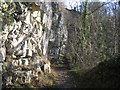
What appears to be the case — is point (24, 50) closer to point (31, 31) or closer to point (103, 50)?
point (31, 31)

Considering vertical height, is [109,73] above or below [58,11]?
below

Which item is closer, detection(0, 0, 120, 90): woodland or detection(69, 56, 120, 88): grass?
detection(69, 56, 120, 88): grass

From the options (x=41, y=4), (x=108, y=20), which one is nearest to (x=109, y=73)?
(x=41, y=4)

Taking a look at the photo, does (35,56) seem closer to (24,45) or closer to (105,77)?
(24,45)

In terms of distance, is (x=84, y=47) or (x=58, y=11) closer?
(x=84, y=47)

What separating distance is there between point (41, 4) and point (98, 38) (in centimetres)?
585

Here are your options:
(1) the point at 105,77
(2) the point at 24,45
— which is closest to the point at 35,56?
(2) the point at 24,45

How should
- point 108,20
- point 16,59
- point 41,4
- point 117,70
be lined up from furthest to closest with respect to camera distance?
point 108,20 → point 41,4 → point 16,59 → point 117,70

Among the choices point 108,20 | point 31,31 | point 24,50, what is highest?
point 108,20

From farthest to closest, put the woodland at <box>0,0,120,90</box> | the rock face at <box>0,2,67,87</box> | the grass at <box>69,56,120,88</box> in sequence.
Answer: the rock face at <box>0,2,67,87</box> → the woodland at <box>0,0,120,90</box> → the grass at <box>69,56,120,88</box>

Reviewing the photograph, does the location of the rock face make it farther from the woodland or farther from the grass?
the grass

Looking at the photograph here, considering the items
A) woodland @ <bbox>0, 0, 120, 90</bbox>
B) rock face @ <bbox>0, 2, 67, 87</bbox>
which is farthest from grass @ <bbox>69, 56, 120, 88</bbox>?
rock face @ <bbox>0, 2, 67, 87</bbox>

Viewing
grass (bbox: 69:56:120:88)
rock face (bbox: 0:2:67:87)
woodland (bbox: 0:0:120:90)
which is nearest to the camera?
grass (bbox: 69:56:120:88)

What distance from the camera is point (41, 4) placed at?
502 inches
